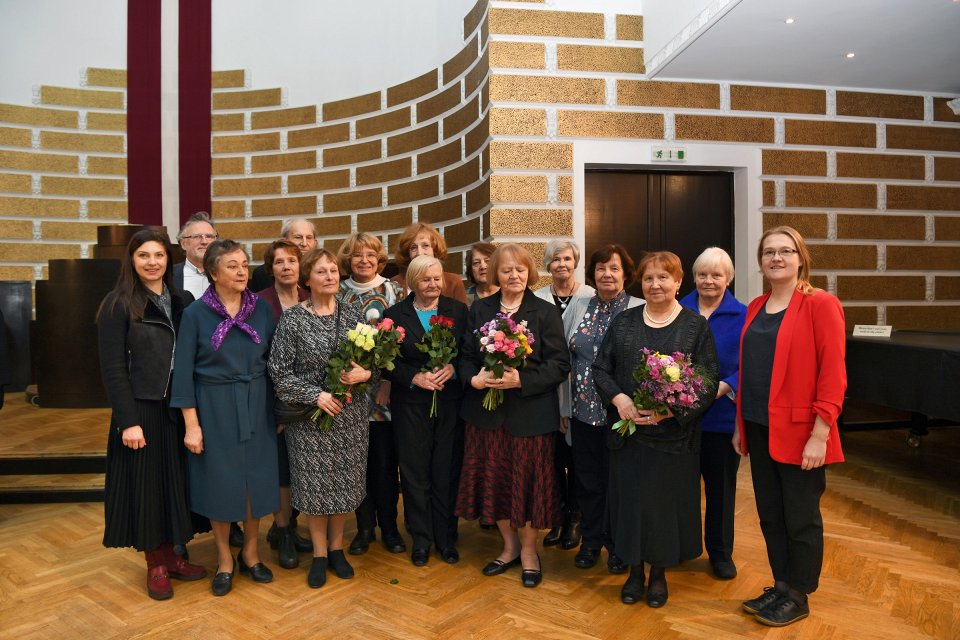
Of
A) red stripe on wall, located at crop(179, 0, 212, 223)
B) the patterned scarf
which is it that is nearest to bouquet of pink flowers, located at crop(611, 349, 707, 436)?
the patterned scarf

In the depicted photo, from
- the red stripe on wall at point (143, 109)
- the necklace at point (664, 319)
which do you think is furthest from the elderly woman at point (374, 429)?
the red stripe on wall at point (143, 109)

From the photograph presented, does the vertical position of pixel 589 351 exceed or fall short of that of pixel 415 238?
it falls short

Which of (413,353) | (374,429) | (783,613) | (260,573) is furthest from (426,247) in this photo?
(783,613)

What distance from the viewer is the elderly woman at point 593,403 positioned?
305 cm

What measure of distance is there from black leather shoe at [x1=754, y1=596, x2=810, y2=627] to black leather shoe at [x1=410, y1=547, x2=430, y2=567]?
1529mm

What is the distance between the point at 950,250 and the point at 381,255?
17.6ft

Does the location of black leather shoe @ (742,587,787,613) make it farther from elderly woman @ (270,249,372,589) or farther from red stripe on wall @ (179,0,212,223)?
red stripe on wall @ (179,0,212,223)

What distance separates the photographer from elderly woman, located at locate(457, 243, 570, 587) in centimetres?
292

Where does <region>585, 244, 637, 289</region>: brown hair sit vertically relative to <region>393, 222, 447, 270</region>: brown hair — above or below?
below

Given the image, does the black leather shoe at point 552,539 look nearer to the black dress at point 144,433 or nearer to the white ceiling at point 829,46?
the black dress at point 144,433

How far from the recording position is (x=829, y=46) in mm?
4578

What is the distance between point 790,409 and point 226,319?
7.96 feet

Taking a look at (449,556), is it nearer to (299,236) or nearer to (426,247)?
(426,247)

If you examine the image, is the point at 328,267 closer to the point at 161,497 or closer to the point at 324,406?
the point at 324,406
